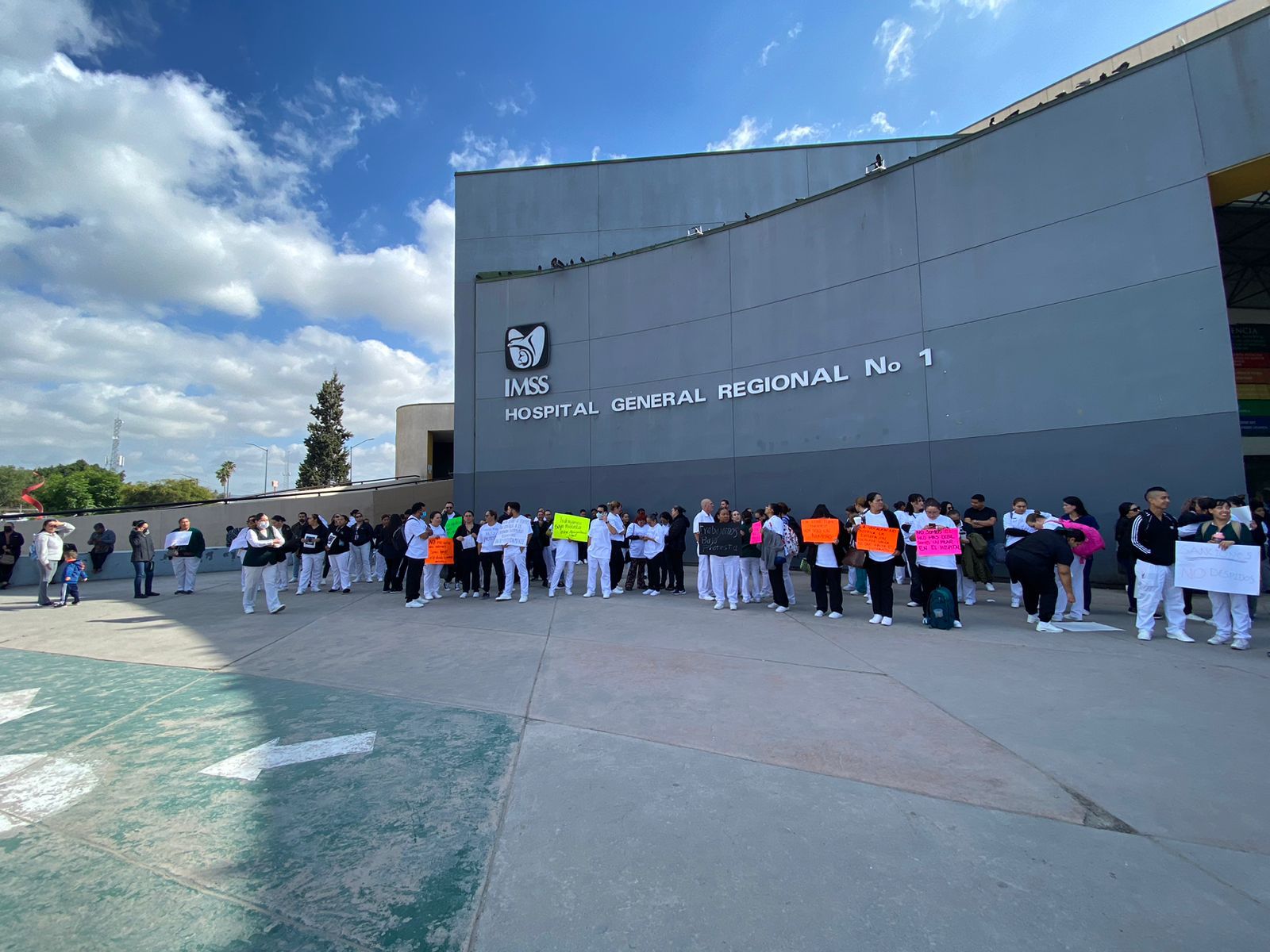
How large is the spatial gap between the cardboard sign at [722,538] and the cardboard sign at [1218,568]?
5554mm

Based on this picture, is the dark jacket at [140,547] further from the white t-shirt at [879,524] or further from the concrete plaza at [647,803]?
the white t-shirt at [879,524]

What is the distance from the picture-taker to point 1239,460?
1029 centimetres

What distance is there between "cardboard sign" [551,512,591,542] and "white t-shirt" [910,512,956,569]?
598 cm

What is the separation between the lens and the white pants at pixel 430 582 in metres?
11.8

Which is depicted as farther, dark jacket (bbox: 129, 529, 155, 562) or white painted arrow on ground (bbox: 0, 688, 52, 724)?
dark jacket (bbox: 129, 529, 155, 562)

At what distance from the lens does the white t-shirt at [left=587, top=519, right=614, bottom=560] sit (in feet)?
38.2

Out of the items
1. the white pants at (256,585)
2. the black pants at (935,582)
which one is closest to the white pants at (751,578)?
the black pants at (935,582)

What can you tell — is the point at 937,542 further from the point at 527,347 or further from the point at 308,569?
the point at 527,347

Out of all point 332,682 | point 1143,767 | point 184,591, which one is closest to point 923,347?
point 1143,767

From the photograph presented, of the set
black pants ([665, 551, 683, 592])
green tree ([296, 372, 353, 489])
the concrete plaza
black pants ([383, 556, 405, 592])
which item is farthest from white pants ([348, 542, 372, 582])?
green tree ([296, 372, 353, 489])

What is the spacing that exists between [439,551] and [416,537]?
1.63 ft

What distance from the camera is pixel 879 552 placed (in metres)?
8.50

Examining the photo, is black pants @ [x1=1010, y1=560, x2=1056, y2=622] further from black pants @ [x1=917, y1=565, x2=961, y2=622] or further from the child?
the child

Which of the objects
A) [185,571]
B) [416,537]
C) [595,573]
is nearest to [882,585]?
[595,573]
